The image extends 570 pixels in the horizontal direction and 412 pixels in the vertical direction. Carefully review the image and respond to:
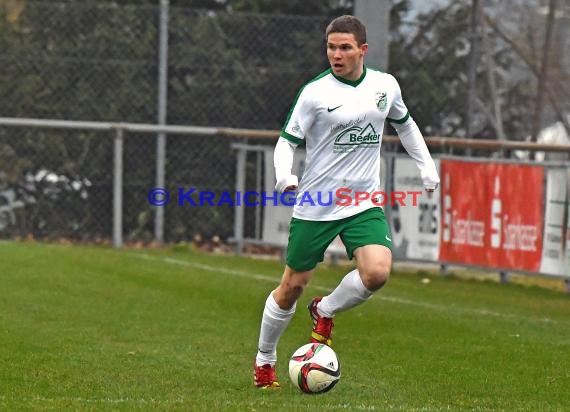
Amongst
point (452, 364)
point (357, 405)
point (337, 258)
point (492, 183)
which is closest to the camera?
point (357, 405)

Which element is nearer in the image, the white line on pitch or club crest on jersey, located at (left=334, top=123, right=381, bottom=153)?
club crest on jersey, located at (left=334, top=123, right=381, bottom=153)

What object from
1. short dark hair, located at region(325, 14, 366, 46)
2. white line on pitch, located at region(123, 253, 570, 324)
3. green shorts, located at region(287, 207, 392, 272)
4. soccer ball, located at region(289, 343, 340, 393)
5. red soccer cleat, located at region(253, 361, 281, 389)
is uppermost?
short dark hair, located at region(325, 14, 366, 46)

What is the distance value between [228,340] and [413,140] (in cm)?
226

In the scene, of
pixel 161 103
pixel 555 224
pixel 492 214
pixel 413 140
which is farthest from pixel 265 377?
pixel 161 103

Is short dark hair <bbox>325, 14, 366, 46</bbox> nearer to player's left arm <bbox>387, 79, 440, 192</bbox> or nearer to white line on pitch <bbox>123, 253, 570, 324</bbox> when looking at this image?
player's left arm <bbox>387, 79, 440, 192</bbox>

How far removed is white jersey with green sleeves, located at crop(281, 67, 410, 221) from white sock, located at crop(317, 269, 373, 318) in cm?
34

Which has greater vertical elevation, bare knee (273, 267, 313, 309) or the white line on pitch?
bare knee (273, 267, 313, 309)

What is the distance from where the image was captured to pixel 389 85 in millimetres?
7695

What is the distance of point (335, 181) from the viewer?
7.50 m

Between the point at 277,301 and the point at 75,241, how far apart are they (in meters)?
9.75

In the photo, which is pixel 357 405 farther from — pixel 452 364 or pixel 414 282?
pixel 414 282

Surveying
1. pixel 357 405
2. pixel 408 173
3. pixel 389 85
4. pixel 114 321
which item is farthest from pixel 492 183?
pixel 357 405

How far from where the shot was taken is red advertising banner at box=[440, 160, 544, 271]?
13.8 metres

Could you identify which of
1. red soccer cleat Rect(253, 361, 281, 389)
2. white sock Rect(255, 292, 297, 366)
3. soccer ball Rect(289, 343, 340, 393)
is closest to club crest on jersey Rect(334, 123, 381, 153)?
white sock Rect(255, 292, 297, 366)
